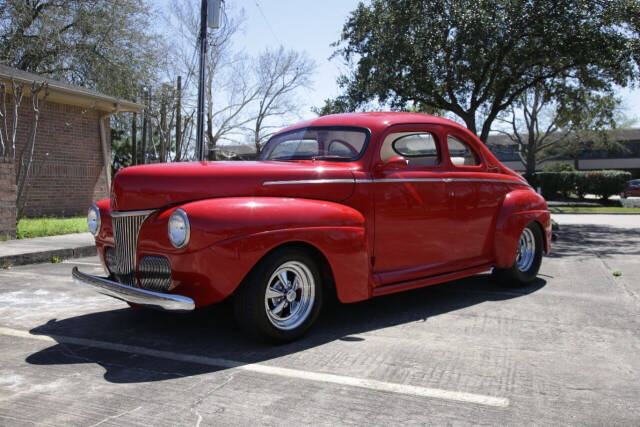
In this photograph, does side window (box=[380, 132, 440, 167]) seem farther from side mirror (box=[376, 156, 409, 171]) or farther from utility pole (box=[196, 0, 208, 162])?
utility pole (box=[196, 0, 208, 162])

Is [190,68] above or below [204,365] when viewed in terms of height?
above

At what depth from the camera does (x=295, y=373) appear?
3309mm

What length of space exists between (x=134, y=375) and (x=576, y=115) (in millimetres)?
21501

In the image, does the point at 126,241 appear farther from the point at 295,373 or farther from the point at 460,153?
the point at 460,153

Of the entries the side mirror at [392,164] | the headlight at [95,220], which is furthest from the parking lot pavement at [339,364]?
the side mirror at [392,164]

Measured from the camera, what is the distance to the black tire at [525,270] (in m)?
5.92

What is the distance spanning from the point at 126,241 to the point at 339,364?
1.79 metres

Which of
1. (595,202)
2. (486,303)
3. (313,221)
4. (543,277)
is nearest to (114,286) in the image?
(313,221)

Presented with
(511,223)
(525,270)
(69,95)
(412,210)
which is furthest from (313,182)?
(69,95)

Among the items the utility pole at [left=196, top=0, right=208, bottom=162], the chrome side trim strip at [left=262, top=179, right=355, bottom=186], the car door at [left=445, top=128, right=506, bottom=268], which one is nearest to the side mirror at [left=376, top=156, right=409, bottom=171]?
the chrome side trim strip at [left=262, top=179, right=355, bottom=186]

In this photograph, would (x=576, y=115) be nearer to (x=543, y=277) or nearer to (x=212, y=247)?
(x=543, y=277)

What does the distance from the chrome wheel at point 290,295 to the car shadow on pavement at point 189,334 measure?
0.18m

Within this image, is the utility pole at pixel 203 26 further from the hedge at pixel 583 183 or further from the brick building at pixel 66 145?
the hedge at pixel 583 183

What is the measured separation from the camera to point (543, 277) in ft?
22.2
